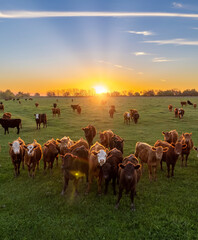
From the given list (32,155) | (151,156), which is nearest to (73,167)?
(32,155)

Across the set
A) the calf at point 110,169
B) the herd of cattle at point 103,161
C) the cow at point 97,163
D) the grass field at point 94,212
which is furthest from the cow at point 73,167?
the calf at point 110,169

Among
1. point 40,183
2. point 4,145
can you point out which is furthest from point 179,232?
point 4,145

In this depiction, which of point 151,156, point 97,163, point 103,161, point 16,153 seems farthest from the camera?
point 16,153

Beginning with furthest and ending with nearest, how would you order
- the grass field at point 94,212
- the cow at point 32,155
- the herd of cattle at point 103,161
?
the cow at point 32,155, the herd of cattle at point 103,161, the grass field at point 94,212

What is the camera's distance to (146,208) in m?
5.78

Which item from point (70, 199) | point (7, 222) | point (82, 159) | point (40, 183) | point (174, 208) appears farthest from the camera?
point (40, 183)

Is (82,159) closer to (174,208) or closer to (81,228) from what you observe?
(81,228)

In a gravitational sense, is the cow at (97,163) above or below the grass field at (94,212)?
above

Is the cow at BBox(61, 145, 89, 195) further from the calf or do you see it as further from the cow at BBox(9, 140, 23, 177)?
the cow at BBox(9, 140, 23, 177)

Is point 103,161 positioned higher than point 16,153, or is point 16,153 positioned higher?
point 103,161

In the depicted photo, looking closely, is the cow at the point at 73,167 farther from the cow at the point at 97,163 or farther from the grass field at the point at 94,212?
the grass field at the point at 94,212

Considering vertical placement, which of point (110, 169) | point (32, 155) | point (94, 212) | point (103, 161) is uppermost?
point (103, 161)

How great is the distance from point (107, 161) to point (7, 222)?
3568 mm

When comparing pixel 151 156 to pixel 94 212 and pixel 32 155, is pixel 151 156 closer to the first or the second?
pixel 94 212
